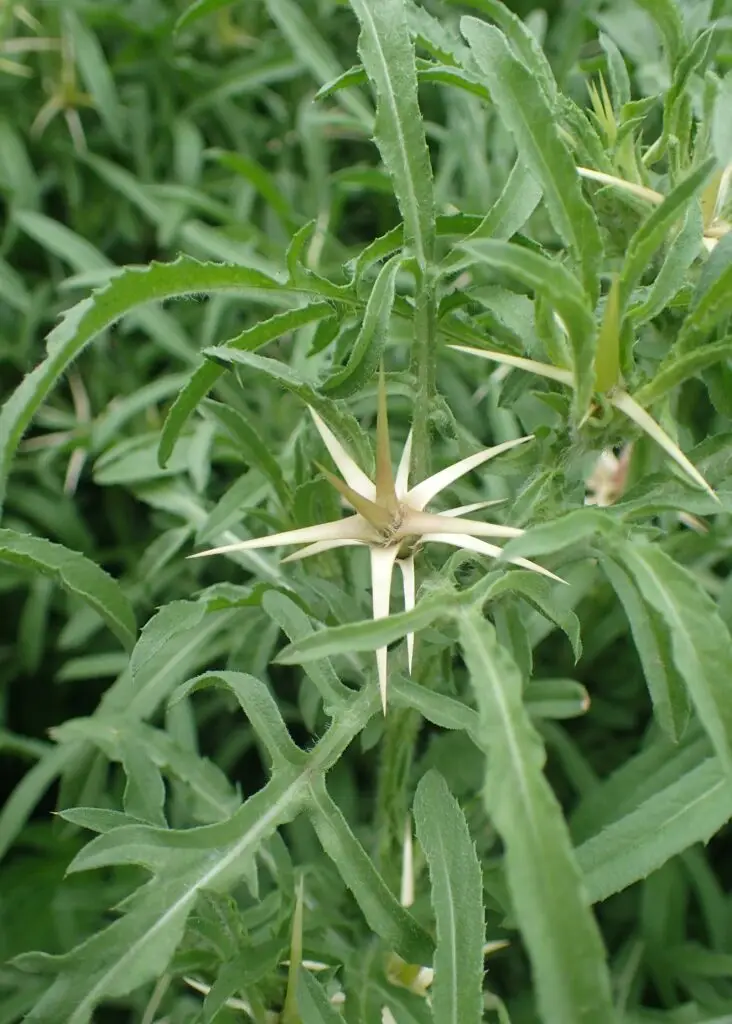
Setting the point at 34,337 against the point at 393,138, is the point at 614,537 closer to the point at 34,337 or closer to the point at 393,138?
the point at 393,138

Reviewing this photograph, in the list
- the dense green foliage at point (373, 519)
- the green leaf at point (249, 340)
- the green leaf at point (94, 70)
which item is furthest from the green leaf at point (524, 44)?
the green leaf at point (94, 70)

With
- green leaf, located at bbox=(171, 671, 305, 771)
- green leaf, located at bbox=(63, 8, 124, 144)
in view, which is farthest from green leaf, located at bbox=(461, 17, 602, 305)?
green leaf, located at bbox=(63, 8, 124, 144)

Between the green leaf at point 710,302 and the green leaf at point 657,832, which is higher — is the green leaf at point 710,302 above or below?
above

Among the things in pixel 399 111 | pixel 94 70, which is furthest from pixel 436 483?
pixel 94 70

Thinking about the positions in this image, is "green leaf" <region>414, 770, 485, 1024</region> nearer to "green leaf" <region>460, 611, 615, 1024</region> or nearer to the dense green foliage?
the dense green foliage

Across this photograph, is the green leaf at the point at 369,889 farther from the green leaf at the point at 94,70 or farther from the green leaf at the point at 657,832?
the green leaf at the point at 94,70

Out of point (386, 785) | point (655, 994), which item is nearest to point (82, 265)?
point (386, 785)
